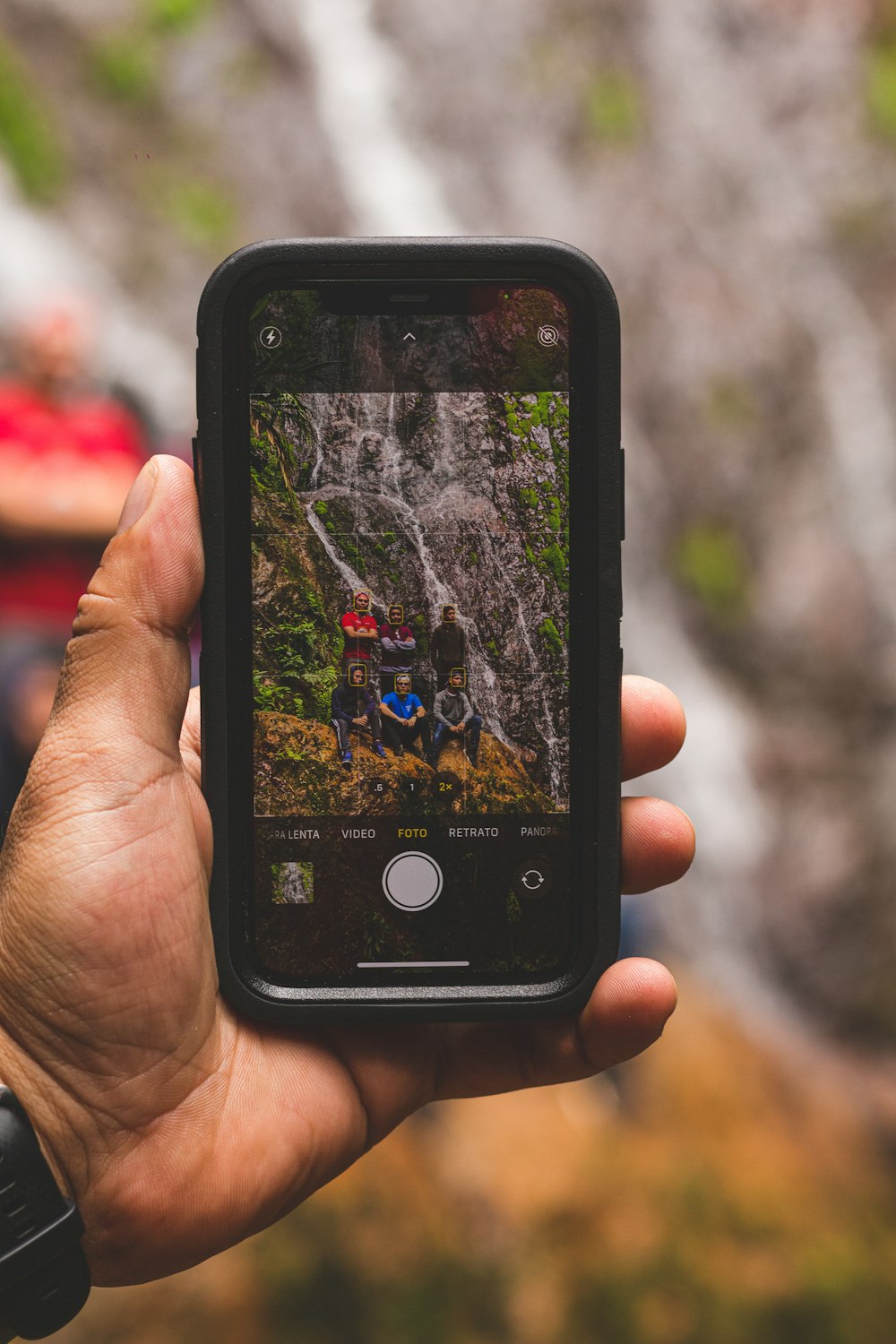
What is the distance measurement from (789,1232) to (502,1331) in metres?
0.70

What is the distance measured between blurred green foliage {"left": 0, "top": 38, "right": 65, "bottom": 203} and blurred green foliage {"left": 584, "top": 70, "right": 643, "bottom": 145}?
1686mm

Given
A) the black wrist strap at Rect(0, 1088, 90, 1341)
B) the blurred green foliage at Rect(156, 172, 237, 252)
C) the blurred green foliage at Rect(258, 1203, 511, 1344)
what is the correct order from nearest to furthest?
the black wrist strap at Rect(0, 1088, 90, 1341), the blurred green foliage at Rect(258, 1203, 511, 1344), the blurred green foliage at Rect(156, 172, 237, 252)

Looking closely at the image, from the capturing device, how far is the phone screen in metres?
0.86

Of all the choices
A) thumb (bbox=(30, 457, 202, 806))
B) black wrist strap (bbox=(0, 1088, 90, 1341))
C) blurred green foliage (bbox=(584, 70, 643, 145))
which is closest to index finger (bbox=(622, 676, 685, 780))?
thumb (bbox=(30, 457, 202, 806))

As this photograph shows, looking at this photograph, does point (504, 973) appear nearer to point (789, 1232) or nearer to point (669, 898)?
point (789, 1232)

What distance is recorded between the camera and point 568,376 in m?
0.87

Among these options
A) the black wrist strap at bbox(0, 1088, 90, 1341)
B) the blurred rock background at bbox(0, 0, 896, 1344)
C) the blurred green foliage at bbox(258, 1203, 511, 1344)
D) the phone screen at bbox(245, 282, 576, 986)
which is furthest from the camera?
the blurred rock background at bbox(0, 0, 896, 1344)

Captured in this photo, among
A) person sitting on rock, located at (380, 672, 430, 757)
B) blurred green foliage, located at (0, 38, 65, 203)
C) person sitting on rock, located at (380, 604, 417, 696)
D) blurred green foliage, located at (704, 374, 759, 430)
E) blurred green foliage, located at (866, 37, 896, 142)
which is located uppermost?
blurred green foliage, located at (866, 37, 896, 142)

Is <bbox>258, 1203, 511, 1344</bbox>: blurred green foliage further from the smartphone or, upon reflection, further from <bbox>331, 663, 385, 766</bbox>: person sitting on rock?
<bbox>331, 663, 385, 766</bbox>: person sitting on rock

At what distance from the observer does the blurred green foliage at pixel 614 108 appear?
3168 millimetres

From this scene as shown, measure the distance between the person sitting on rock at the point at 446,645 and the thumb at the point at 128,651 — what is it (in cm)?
22

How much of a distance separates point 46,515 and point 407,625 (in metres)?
1.56

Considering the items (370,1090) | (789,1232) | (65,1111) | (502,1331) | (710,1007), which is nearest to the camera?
(65,1111)

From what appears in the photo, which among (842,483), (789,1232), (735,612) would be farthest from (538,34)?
(789,1232)
